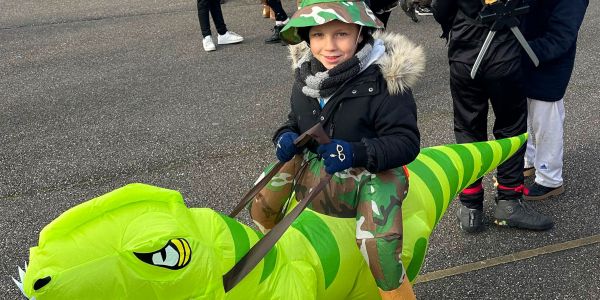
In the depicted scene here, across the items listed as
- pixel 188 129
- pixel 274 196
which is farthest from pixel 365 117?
pixel 188 129

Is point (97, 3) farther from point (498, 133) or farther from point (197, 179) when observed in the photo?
point (498, 133)

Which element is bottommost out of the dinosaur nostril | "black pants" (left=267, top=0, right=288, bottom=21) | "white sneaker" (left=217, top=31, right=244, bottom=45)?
"white sneaker" (left=217, top=31, right=244, bottom=45)

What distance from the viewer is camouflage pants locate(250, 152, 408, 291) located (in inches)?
87.2

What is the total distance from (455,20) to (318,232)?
1614 millimetres

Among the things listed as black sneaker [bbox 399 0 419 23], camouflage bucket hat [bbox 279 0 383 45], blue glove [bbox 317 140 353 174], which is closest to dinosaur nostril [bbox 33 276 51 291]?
blue glove [bbox 317 140 353 174]

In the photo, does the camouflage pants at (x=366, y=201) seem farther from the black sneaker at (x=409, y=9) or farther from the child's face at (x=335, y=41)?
the black sneaker at (x=409, y=9)

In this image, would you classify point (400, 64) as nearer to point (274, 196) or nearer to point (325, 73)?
point (325, 73)

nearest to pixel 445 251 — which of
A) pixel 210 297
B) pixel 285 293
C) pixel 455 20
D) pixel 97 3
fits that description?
pixel 455 20

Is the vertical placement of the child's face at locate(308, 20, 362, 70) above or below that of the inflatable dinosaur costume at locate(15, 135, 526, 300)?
above

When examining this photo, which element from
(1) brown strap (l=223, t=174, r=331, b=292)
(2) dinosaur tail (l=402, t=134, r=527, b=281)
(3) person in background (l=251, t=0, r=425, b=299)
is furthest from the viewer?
(2) dinosaur tail (l=402, t=134, r=527, b=281)

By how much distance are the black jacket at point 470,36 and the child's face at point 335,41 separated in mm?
1113

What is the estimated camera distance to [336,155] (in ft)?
6.84

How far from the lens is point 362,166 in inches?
86.0

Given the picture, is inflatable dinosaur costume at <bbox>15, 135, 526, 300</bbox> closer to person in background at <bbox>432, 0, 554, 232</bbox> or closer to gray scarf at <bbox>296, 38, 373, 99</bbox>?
gray scarf at <bbox>296, 38, 373, 99</bbox>
